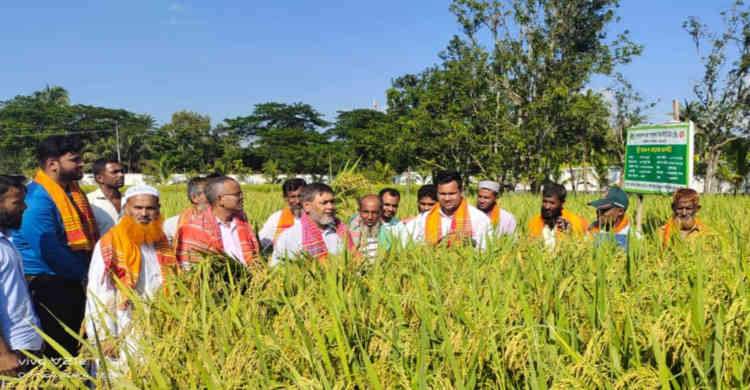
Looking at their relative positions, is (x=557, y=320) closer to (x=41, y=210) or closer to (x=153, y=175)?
(x=41, y=210)

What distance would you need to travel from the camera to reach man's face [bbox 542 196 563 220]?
3785 millimetres

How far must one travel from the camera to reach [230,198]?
2.99 meters

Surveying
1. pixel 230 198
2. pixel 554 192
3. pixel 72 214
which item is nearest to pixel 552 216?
pixel 554 192

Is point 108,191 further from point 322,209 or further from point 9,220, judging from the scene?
point 322,209

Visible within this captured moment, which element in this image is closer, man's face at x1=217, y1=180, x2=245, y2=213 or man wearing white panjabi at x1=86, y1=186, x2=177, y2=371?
man wearing white panjabi at x1=86, y1=186, x2=177, y2=371

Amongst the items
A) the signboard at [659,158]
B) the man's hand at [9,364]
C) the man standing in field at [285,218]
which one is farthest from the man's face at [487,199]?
the man's hand at [9,364]

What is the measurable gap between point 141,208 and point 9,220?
21.5 inches

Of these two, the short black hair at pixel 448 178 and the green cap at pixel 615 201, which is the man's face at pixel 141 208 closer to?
the short black hair at pixel 448 178

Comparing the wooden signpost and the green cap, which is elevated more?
the wooden signpost

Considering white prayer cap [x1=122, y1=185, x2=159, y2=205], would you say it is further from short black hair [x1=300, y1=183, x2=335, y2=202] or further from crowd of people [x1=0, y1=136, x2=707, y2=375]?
short black hair [x1=300, y1=183, x2=335, y2=202]

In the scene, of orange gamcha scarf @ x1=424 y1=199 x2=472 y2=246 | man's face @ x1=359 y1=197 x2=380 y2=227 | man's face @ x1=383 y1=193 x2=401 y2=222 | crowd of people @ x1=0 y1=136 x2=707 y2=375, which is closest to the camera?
crowd of people @ x1=0 y1=136 x2=707 y2=375

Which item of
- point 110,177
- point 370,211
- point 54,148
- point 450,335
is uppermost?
point 54,148

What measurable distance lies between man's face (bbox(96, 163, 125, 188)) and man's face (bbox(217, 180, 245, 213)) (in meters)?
1.01

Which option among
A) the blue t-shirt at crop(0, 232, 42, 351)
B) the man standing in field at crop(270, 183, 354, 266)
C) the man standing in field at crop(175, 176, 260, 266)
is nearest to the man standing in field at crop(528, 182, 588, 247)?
the man standing in field at crop(270, 183, 354, 266)
